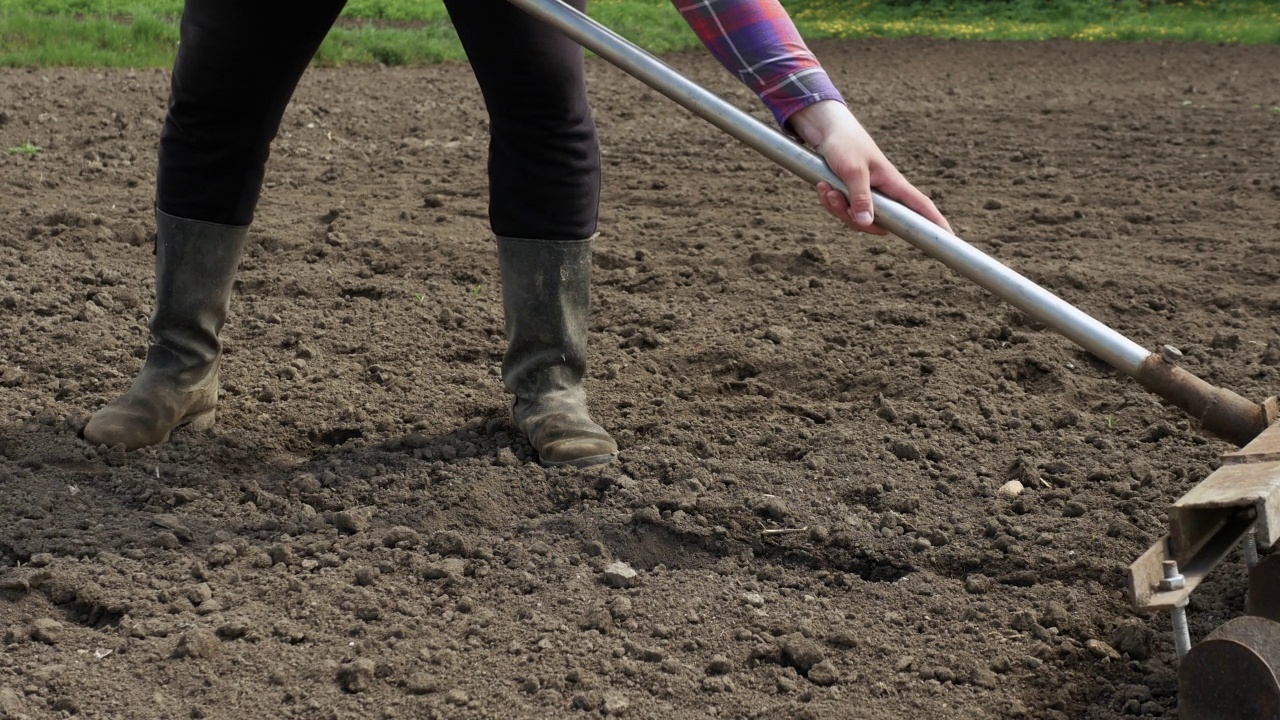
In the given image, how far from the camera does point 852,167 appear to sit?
217 cm

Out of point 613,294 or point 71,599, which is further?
point 613,294

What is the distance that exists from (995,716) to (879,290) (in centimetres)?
228

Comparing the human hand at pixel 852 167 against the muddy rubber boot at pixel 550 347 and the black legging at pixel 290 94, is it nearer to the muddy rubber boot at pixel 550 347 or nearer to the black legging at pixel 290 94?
the black legging at pixel 290 94

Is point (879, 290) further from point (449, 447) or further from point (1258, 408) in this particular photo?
point (1258, 408)

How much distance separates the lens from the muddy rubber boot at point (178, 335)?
9.69 ft

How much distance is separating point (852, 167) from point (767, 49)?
26 centimetres

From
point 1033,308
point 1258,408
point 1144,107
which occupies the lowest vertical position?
point 1144,107

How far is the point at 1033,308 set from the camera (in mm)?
2254

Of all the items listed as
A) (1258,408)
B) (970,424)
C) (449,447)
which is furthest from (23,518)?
(1258,408)

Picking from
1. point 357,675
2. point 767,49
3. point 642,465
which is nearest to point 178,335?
point 642,465

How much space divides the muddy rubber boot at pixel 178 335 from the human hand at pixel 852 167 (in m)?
1.41

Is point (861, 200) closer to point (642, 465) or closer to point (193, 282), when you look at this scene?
point (642, 465)

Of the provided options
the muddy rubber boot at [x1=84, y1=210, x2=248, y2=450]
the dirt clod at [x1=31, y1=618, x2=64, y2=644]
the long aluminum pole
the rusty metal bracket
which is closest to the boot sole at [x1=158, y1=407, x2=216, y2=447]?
the muddy rubber boot at [x1=84, y1=210, x2=248, y2=450]

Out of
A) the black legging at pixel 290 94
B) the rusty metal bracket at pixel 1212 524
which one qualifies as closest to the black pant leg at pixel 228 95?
the black legging at pixel 290 94
